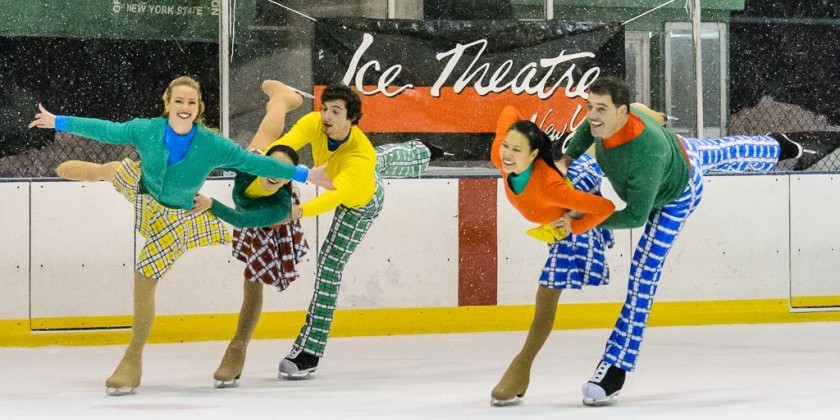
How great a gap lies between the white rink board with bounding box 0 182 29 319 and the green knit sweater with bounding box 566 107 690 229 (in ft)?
11.2

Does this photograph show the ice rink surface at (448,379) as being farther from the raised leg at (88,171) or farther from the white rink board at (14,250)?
the raised leg at (88,171)

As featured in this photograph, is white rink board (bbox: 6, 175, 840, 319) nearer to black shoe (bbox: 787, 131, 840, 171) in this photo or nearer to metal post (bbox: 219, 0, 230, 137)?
black shoe (bbox: 787, 131, 840, 171)

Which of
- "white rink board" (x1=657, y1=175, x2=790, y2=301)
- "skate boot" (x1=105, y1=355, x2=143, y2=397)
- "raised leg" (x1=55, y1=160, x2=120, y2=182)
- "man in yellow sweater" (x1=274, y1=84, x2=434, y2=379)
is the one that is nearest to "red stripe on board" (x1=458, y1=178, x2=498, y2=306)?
"white rink board" (x1=657, y1=175, x2=790, y2=301)

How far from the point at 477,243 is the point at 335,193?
2.43m

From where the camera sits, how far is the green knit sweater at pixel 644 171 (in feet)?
16.8

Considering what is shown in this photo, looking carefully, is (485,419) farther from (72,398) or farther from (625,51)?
(625,51)

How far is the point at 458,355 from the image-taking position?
7.25 m

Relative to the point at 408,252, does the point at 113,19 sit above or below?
above

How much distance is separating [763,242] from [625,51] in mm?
1541

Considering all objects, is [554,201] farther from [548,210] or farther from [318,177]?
[318,177]

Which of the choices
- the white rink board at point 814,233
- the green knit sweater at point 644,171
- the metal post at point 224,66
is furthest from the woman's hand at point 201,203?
the white rink board at point 814,233

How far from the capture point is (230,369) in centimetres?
605

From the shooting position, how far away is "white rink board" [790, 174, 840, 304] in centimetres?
852

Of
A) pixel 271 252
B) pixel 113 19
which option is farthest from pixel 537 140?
pixel 113 19
